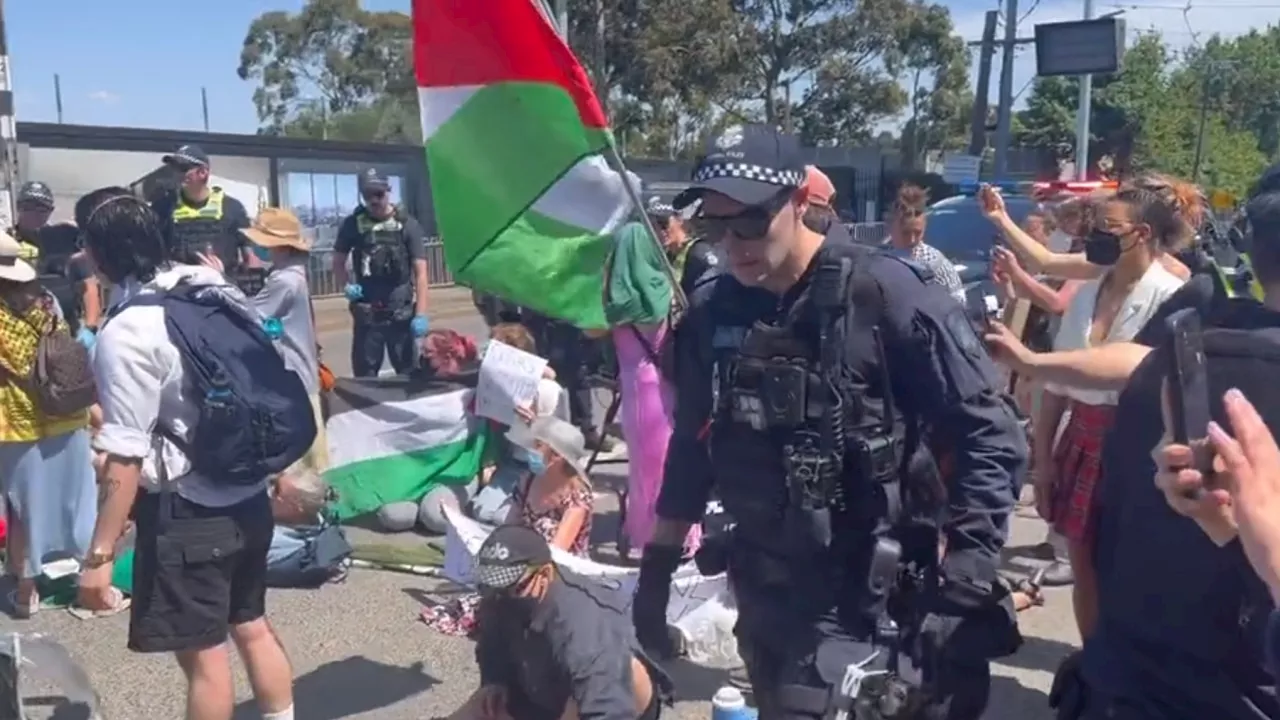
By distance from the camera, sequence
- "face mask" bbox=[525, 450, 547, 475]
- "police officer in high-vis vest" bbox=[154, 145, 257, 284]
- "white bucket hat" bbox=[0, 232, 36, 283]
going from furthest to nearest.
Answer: "police officer in high-vis vest" bbox=[154, 145, 257, 284]
"white bucket hat" bbox=[0, 232, 36, 283]
"face mask" bbox=[525, 450, 547, 475]

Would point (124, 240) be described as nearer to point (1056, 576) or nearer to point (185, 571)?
point (185, 571)

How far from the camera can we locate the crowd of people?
2250 millimetres

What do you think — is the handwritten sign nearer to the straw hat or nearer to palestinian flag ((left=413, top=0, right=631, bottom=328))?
the straw hat

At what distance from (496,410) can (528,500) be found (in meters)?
1.43

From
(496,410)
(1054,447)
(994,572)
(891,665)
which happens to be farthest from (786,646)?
(496,410)

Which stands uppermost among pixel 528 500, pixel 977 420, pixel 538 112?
pixel 538 112

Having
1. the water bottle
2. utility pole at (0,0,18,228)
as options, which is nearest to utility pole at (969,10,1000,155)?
utility pole at (0,0,18,228)

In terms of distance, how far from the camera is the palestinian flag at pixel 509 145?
4.91 m

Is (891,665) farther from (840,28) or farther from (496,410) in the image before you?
(840,28)

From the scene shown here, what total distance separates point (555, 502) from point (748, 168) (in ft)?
7.81

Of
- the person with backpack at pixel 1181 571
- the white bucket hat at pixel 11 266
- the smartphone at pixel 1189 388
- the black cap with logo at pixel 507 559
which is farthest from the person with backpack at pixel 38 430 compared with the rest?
the smartphone at pixel 1189 388

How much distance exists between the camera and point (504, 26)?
4.89 meters

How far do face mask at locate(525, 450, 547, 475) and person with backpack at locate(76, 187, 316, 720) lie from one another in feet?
5.06

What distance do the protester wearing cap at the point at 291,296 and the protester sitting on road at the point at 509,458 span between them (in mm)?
878
